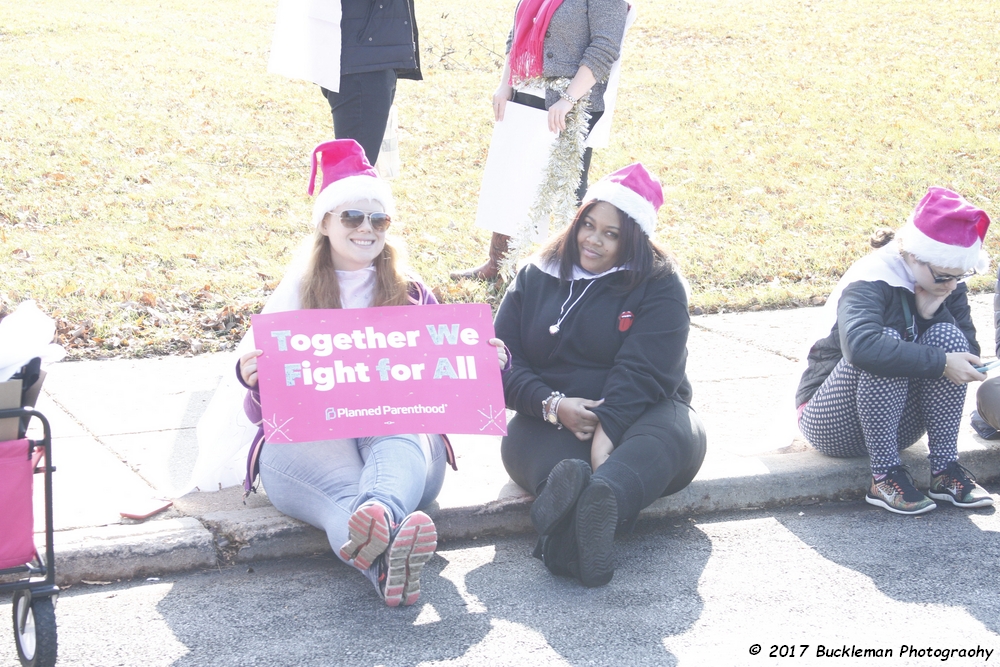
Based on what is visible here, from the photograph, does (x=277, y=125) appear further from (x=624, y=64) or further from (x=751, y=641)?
(x=751, y=641)

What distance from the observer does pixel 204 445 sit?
3.96m

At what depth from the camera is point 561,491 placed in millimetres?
3492

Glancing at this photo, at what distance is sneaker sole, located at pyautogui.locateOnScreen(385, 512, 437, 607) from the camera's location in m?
3.20

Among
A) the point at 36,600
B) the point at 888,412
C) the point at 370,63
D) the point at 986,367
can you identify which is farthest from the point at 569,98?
the point at 36,600

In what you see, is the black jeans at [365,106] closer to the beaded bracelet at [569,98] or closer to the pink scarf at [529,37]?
the pink scarf at [529,37]

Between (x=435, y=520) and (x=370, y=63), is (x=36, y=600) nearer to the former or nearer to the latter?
(x=435, y=520)

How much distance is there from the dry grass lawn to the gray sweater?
5.42 feet

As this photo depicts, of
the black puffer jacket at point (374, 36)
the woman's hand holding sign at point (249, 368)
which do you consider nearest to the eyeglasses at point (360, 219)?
the woman's hand holding sign at point (249, 368)

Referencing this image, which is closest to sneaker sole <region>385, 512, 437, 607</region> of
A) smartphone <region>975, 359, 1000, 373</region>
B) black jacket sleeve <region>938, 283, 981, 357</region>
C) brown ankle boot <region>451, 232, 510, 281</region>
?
smartphone <region>975, 359, 1000, 373</region>

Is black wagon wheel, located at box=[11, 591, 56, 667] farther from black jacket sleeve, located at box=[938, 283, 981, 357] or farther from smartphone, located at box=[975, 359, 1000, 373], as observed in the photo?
black jacket sleeve, located at box=[938, 283, 981, 357]

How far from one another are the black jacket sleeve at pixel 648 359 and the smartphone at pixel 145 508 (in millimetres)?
1592

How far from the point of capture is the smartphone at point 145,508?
3777 mm

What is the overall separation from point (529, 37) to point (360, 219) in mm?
2340

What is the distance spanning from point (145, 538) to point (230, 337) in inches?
101
